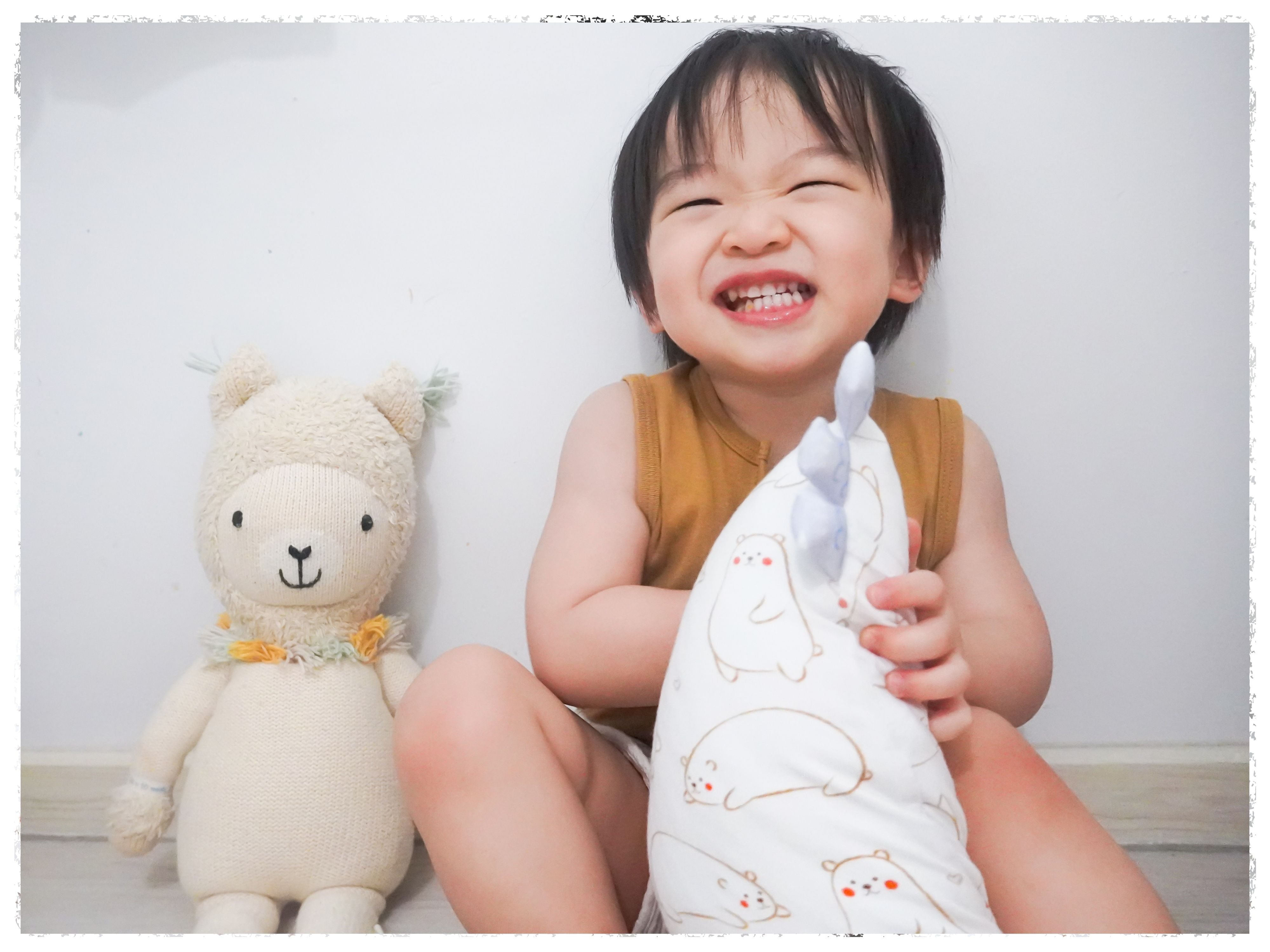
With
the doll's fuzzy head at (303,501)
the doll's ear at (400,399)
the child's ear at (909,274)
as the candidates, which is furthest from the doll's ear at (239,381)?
the child's ear at (909,274)

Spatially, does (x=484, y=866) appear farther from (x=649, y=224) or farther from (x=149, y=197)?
A: (x=149, y=197)

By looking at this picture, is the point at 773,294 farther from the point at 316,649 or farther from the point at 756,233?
the point at 316,649

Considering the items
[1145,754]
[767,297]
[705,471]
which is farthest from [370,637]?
[1145,754]

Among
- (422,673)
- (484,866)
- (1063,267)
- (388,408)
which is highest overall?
(1063,267)

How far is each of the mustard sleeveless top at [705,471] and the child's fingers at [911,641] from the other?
9.5 inches

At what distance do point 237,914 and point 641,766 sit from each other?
0.34 metres

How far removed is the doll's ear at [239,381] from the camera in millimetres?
867

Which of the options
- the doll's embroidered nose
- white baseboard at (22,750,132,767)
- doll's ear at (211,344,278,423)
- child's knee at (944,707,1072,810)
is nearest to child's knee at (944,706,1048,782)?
child's knee at (944,707,1072,810)

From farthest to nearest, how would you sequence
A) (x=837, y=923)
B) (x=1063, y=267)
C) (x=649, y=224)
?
1. (x=1063, y=267)
2. (x=649, y=224)
3. (x=837, y=923)

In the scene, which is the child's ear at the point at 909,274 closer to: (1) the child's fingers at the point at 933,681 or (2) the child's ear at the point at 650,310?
(2) the child's ear at the point at 650,310

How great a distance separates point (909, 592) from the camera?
557 mm

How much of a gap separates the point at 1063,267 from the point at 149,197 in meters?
0.91

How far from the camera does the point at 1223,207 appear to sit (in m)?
0.87

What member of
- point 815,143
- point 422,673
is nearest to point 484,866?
point 422,673
